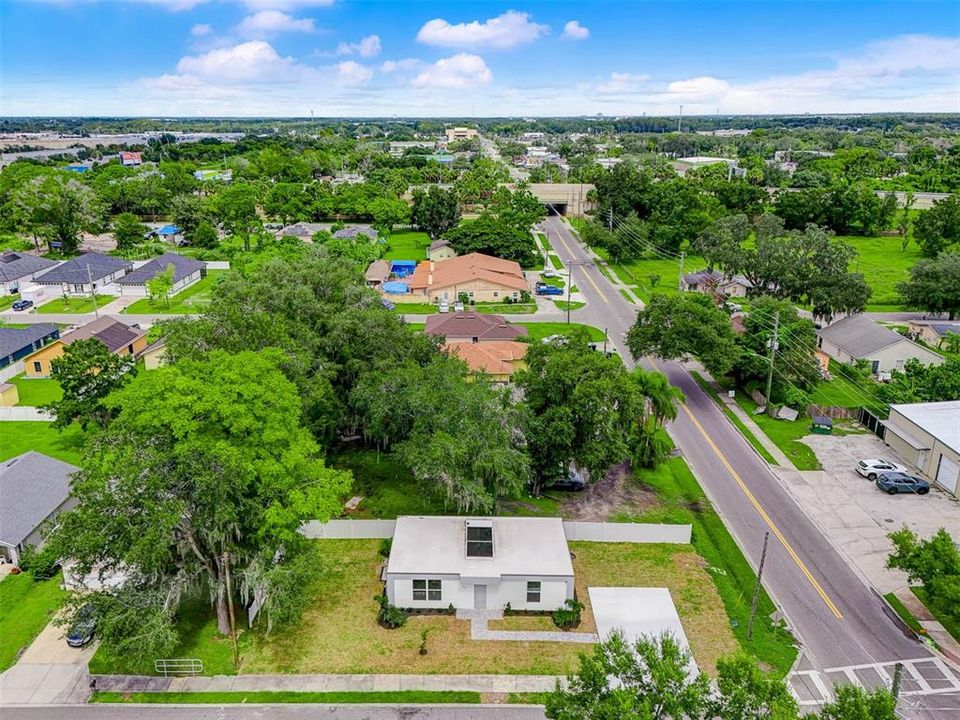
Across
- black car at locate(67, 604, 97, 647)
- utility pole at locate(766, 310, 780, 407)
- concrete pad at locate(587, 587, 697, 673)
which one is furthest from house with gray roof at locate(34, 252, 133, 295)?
utility pole at locate(766, 310, 780, 407)

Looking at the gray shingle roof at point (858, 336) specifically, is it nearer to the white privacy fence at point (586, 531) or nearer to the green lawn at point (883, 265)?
the green lawn at point (883, 265)

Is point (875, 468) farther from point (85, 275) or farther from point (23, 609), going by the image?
point (85, 275)

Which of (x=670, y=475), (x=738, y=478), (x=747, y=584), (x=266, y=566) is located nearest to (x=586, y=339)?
(x=670, y=475)

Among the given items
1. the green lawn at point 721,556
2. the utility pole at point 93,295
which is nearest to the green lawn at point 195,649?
the green lawn at point 721,556

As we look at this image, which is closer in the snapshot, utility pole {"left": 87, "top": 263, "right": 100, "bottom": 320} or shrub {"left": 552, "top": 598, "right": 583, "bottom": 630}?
shrub {"left": 552, "top": 598, "right": 583, "bottom": 630}

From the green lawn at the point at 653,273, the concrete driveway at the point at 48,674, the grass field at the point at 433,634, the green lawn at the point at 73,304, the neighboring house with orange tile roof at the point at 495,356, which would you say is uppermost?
the neighboring house with orange tile roof at the point at 495,356

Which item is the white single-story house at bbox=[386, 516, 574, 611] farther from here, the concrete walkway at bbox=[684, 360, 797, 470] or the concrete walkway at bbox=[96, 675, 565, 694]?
the concrete walkway at bbox=[684, 360, 797, 470]
